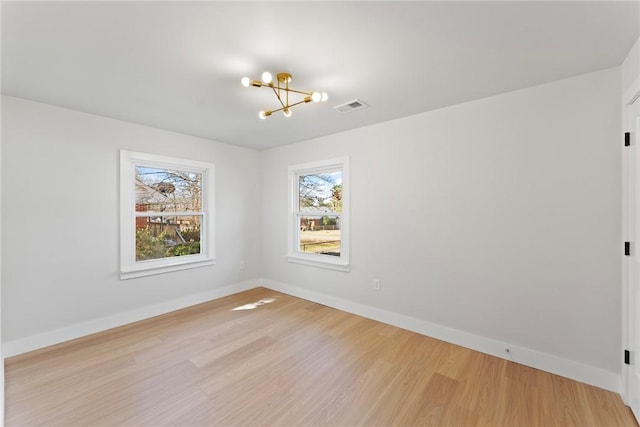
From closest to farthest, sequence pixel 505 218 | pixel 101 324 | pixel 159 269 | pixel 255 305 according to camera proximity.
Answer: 1. pixel 505 218
2. pixel 101 324
3. pixel 159 269
4. pixel 255 305

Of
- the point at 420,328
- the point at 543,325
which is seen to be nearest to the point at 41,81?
the point at 420,328

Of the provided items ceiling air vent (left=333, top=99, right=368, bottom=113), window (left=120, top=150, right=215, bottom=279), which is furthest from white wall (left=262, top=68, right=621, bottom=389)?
window (left=120, top=150, right=215, bottom=279)

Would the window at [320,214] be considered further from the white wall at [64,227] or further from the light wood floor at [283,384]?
the white wall at [64,227]

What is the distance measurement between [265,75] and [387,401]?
2.48m

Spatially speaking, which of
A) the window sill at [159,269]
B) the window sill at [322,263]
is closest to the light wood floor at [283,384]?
the window sill at [159,269]

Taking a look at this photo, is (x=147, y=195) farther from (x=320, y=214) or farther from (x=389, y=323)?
(x=389, y=323)

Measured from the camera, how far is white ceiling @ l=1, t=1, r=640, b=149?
57.7 inches

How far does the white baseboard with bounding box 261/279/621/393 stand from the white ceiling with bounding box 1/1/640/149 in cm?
230

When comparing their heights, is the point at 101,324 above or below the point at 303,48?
below

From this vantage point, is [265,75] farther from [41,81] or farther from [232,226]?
[232,226]

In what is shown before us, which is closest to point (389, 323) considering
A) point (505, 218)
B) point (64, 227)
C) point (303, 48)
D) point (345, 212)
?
point (345, 212)

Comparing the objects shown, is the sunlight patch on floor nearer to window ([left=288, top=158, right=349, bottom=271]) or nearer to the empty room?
the empty room

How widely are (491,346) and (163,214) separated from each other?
407 centimetres

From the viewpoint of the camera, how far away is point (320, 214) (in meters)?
4.07
